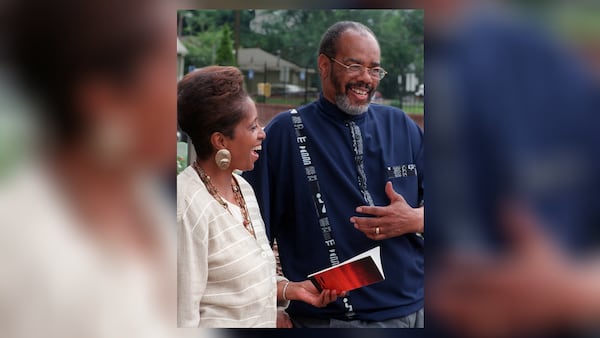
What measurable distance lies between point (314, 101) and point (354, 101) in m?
0.17

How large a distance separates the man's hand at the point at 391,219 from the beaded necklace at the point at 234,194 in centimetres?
43

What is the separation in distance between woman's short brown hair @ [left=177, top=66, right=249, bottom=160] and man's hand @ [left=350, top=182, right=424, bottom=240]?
2.13ft

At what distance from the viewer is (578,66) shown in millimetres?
2639

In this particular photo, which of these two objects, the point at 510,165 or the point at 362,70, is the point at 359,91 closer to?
the point at 362,70

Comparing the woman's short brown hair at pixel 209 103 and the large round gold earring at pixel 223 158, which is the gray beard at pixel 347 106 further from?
the large round gold earring at pixel 223 158

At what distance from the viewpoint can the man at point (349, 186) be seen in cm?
263

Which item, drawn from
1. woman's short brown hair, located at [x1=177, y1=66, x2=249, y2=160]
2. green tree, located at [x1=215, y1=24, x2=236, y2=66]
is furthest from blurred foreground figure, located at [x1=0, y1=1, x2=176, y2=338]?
green tree, located at [x1=215, y1=24, x2=236, y2=66]

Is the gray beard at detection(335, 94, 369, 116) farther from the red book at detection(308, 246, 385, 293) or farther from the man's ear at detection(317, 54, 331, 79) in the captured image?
the red book at detection(308, 246, 385, 293)

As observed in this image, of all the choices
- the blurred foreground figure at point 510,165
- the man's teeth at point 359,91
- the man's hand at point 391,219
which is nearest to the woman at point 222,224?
the man's hand at point 391,219

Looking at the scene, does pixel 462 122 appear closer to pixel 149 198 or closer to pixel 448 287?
pixel 448 287

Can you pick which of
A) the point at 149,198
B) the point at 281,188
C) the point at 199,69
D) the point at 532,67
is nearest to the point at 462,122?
the point at 532,67

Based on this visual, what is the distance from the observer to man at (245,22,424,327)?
2.63 meters

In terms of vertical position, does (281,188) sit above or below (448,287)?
above

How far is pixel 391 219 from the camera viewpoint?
2646mm
